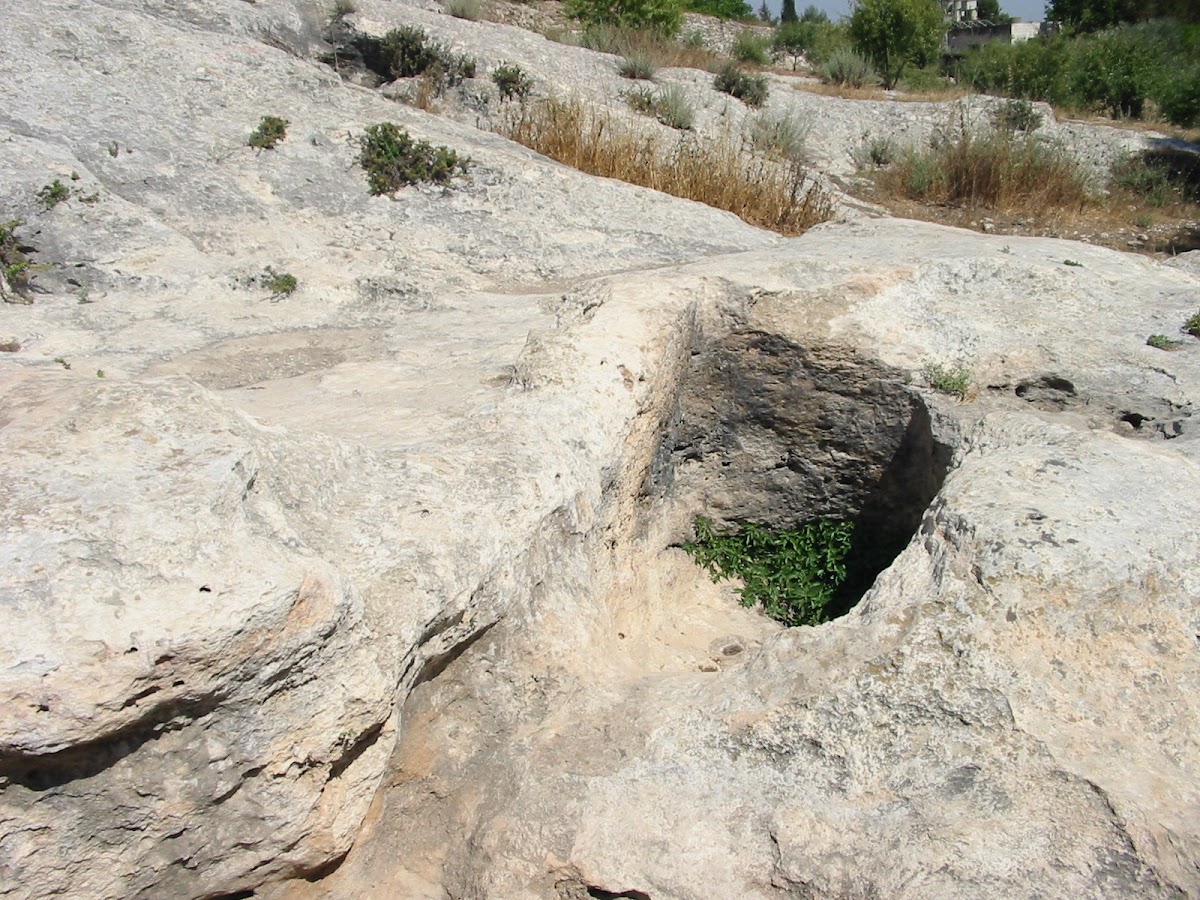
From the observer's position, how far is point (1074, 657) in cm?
245

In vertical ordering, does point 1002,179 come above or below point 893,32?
below

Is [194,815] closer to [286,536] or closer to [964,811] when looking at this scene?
[286,536]

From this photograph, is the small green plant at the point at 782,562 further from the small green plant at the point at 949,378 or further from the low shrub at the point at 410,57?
the low shrub at the point at 410,57

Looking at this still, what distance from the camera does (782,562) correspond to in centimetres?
473

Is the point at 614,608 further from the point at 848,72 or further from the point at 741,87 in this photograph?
the point at 848,72

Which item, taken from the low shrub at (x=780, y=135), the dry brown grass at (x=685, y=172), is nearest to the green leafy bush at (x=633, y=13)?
the low shrub at (x=780, y=135)

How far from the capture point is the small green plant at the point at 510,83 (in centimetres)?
1037

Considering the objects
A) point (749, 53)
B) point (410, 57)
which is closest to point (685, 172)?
point (410, 57)

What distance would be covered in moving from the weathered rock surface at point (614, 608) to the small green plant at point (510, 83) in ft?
21.6

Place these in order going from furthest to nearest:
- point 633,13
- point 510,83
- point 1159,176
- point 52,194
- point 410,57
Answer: point 633,13, point 1159,176, point 510,83, point 410,57, point 52,194

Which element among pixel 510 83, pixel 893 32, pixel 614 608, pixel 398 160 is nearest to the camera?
pixel 614 608

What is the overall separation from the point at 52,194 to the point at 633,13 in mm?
14857

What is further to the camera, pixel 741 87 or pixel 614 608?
pixel 741 87

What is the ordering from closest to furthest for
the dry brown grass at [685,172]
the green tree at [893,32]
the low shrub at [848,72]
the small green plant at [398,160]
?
the small green plant at [398,160], the dry brown grass at [685,172], the low shrub at [848,72], the green tree at [893,32]
